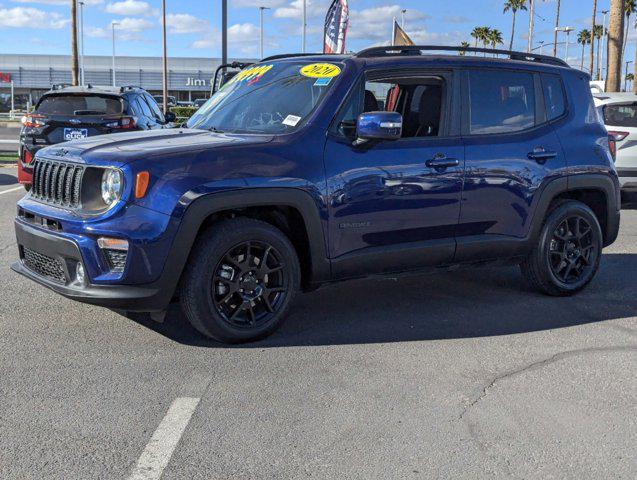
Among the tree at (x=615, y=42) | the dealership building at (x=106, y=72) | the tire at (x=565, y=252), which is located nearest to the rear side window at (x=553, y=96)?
the tire at (x=565, y=252)

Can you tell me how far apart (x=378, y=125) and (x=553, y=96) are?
2045 mm

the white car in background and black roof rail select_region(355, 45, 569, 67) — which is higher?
black roof rail select_region(355, 45, 569, 67)

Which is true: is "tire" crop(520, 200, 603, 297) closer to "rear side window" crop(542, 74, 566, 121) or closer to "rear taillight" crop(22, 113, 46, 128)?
"rear side window" crop(542, 74, 566, 121)

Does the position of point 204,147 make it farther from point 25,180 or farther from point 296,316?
A: point 25,180

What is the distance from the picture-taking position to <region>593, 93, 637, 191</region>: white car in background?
10.5m

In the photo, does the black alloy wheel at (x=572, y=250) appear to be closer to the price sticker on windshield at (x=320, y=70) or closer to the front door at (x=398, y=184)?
the front door at (x=398, y=184)

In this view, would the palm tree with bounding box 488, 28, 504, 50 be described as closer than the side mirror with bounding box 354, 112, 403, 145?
No

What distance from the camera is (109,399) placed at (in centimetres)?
378

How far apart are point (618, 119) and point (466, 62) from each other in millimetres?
6262

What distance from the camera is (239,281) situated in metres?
4.55

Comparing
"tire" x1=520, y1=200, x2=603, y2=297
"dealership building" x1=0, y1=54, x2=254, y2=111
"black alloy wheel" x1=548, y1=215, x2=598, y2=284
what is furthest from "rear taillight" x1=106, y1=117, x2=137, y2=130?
"dealership building" x1=0, y1=54, x2=254, y2=111

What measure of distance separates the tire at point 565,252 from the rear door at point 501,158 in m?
0.33

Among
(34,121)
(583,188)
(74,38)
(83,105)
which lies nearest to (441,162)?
(583,188)

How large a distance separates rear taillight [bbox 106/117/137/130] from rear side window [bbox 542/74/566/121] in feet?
20.3
